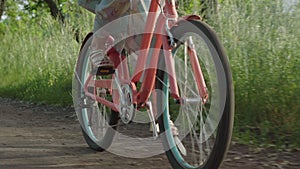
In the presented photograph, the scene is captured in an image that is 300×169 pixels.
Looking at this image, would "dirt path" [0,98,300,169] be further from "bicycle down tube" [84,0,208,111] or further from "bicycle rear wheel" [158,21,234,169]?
"bicycle down tube" [84,0,208,111]

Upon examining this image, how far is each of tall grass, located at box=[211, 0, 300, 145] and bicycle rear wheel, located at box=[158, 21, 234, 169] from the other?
127 cm

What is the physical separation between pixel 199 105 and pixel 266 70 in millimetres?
1866

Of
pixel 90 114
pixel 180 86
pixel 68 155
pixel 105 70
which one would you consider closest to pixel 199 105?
pixel 180 86

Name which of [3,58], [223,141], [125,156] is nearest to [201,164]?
[223,141]

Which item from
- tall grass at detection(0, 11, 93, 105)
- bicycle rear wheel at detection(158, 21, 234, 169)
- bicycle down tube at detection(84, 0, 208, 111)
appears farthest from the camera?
tall grass at detection(0, 11, 93, 105)

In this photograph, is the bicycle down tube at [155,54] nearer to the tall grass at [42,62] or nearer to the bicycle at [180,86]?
the bicycle at [180,86]

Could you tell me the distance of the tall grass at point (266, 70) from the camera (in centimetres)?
496

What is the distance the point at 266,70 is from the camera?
525 cm

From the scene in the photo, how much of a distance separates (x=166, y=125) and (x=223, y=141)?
26.8 inches

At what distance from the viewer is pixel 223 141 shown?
3.23 metres

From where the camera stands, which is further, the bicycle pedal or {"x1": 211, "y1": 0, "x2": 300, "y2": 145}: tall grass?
{"x1": 211, "y1": 0, "x2": 300, "y2": 145}: tall grass

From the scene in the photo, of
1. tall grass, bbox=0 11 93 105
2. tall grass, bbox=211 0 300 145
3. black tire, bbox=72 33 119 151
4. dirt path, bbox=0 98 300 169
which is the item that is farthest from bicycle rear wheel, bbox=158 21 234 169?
tall grass, bbox=0 11 93 105

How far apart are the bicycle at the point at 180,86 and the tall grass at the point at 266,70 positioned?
1161mm

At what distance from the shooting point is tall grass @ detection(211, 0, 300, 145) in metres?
4.96
